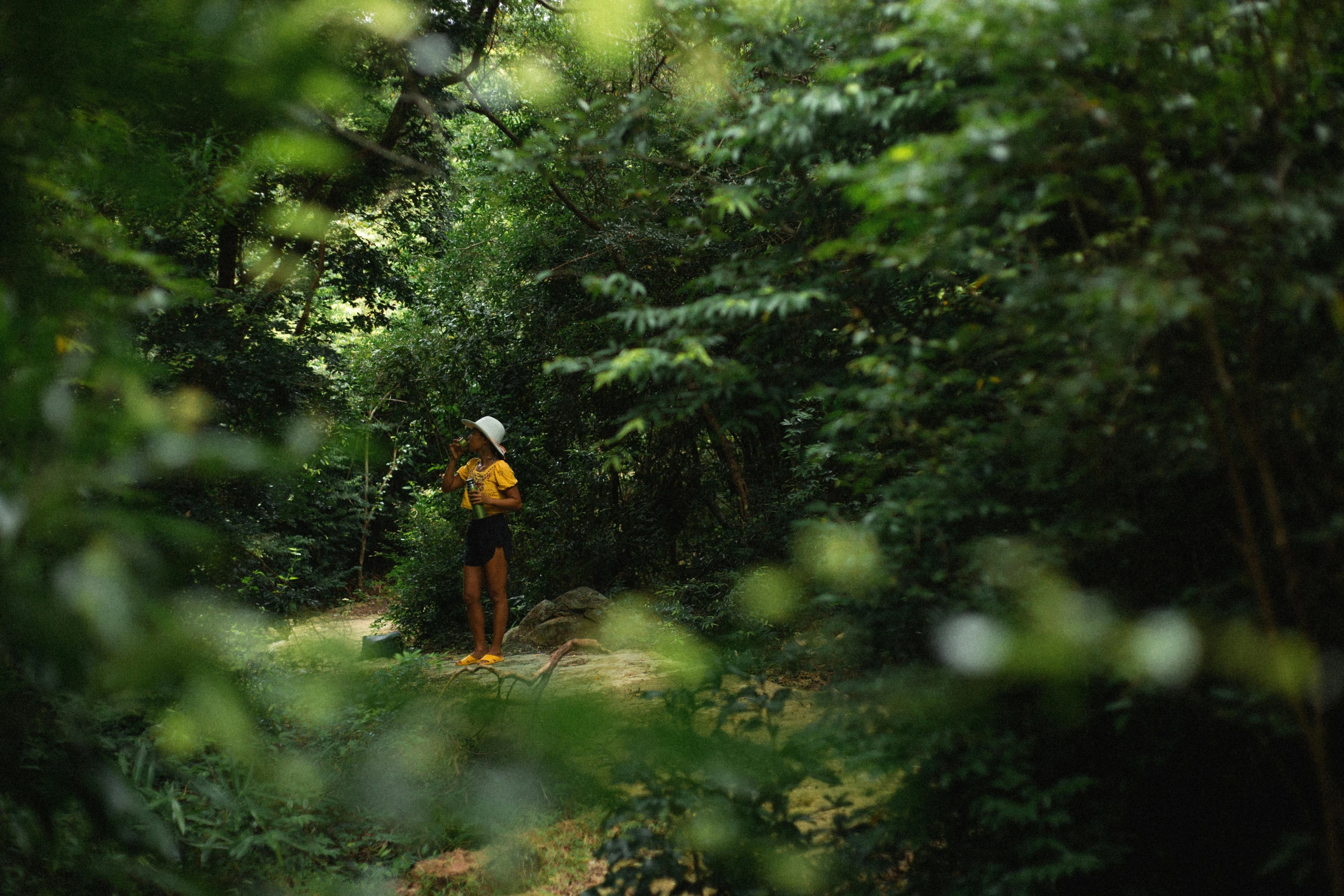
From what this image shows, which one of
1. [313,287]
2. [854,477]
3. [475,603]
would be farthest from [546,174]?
Result: [313,287]

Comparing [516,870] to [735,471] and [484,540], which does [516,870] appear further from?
[735,471]

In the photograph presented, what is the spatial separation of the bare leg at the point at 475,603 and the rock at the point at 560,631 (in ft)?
4.14

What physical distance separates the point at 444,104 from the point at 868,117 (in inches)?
195

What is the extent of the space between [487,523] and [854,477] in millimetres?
3273

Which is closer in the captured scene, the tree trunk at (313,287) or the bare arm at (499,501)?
the bare arm at (499,501)

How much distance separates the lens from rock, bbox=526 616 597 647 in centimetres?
673

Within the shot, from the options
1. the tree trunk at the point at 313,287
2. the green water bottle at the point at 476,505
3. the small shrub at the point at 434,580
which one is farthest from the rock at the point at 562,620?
the tree trunk at the point at 313,287

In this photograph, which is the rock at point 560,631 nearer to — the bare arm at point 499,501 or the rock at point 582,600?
the rock at point 582,600

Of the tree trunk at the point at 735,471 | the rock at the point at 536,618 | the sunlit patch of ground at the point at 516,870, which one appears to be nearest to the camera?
the sunlit patch of ground at the point at 516,870

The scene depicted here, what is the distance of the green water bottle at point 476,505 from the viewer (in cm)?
523

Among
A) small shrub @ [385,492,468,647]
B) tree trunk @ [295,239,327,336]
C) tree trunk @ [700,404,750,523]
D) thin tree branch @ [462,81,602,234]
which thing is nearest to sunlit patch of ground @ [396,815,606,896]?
thin tree branch @ [462,81,602,234]

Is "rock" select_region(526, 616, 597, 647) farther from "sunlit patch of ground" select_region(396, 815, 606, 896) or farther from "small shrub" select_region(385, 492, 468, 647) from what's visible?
"sunlit patch of ground" select_region(396, 815, 606, 896)

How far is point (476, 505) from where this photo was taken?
527 cm

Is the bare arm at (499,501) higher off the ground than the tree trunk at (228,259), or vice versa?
the tree trunk at (228,259)
